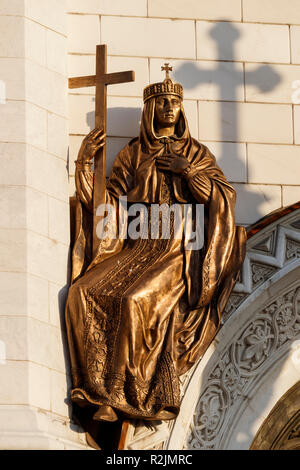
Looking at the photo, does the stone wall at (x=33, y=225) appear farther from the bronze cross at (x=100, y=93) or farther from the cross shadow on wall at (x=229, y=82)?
the cross shadow on wall at (x=229, y=82)

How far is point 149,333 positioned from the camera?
845 cm

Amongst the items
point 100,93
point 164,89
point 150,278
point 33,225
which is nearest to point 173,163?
point 164,89

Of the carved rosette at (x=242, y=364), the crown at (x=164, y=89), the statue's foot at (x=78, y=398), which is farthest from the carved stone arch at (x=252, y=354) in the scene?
the crown at (x=164, y=89)

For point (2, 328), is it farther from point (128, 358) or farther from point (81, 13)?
point (81, 13)

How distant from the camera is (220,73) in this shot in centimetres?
947

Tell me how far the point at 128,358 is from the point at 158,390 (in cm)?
25

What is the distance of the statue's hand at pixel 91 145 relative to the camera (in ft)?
28.6

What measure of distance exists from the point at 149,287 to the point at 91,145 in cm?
95

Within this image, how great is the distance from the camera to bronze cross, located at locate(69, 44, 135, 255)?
872cm

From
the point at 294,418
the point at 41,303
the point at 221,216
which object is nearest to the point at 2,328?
the point at 41,303

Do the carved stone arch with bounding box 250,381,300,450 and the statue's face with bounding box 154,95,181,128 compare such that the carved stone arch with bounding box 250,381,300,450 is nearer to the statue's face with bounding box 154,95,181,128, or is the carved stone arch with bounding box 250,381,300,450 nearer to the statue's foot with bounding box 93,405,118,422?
the statue's foot with bounding box 93,405,118,422

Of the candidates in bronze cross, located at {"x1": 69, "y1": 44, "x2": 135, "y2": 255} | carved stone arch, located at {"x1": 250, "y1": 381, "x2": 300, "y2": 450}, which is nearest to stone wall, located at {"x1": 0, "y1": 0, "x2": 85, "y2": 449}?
bronze cross, located at {"x1": 69, "y1": 44, "x2": 135, "y2": 255}

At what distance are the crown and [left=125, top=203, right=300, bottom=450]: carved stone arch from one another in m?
0.99

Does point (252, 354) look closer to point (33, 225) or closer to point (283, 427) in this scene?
point (283, 427)
